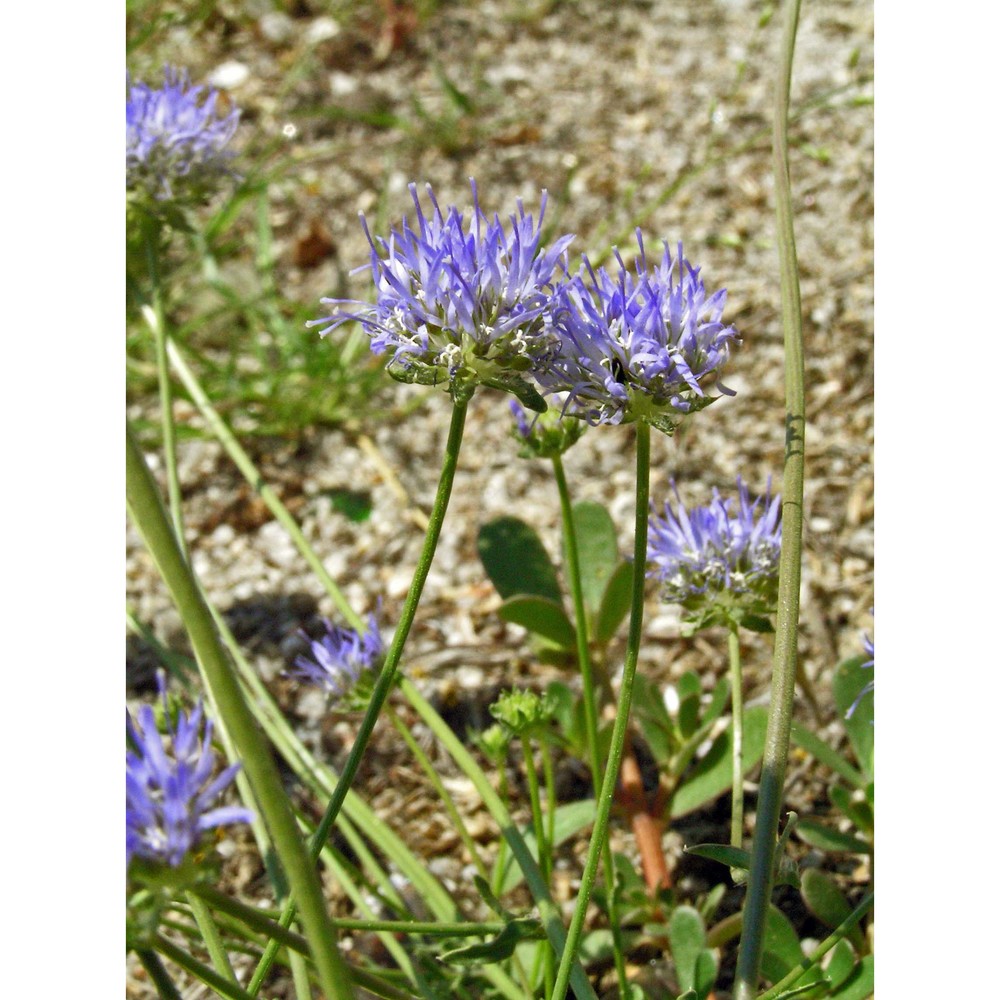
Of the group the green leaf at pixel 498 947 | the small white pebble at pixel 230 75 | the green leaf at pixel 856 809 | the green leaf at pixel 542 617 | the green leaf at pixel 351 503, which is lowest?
the green leaf at pixel 498 947

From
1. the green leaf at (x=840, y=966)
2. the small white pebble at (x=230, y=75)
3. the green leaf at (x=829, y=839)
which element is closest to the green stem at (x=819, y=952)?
the green leaf at (x=840, y=966)

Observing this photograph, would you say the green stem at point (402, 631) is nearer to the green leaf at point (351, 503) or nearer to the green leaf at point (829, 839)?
the green leaf at point (829, 839)

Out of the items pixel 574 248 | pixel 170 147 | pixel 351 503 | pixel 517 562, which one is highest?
pixel 574 248

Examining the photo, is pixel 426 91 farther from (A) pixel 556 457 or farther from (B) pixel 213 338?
(A) pixel 556 457

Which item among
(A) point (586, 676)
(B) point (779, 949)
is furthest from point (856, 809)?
(A) point (586, 676)

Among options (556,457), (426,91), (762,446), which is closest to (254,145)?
(426,91)

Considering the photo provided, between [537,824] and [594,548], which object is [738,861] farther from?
[594,548]
